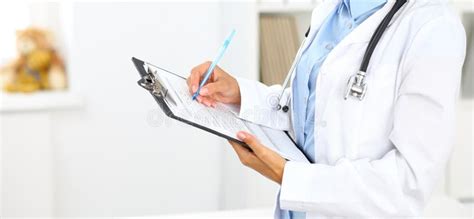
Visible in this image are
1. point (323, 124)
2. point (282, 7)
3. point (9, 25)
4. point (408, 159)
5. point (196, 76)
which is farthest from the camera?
point (9, 25)

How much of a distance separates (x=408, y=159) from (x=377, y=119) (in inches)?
3.4

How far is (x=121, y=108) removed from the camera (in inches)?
97.1

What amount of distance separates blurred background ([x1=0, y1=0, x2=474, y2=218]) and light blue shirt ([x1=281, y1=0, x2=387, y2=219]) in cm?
100

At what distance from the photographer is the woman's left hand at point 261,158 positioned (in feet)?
3.50

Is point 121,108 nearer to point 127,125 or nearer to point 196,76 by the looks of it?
point 127,125

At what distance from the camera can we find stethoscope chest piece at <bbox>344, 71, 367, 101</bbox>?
1.05 m

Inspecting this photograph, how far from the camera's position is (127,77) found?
2.45m

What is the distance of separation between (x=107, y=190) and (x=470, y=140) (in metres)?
1.42

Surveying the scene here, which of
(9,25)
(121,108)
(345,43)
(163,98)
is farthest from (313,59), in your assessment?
(9,25)

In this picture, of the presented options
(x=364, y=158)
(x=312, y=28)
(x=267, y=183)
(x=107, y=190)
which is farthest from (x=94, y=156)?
(x=364, y=158)

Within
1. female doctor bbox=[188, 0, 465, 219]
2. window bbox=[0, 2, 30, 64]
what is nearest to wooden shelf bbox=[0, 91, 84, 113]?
window bbox=[0, 2, 30, 64]

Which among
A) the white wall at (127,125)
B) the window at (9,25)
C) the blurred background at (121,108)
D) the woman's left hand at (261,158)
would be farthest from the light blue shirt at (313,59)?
the window at (9,25)

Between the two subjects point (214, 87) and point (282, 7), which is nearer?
point (214, 87)

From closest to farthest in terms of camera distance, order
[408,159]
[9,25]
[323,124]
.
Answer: [408,159]
[323,124]
[9,25]
